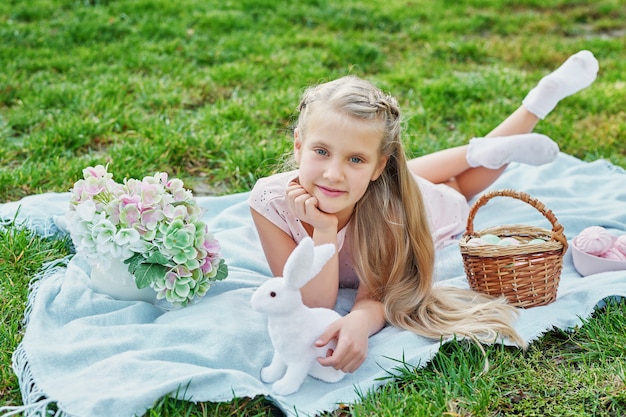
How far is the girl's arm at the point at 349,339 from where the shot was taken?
213 centimetres

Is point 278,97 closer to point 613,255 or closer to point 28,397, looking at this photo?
point 613,255

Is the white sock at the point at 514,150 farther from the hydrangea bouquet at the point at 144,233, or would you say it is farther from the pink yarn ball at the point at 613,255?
the hydrangea bouquet at the point at 144,233

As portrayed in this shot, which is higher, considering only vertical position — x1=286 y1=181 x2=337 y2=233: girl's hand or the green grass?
x1=286 y1=181 x2=337 y2=233: girl's hand

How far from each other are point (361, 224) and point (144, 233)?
0.74 m

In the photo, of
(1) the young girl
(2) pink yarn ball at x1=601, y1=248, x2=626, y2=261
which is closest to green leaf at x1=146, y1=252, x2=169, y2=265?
(1) the young girl


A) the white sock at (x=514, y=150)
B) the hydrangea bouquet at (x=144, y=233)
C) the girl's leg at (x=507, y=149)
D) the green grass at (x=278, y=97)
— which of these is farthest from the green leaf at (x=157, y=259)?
the white sock at (x=514, y=150)

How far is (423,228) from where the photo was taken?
261 centimetres

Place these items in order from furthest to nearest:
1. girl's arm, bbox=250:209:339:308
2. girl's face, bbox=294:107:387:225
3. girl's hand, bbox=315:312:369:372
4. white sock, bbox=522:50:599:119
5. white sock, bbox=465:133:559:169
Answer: white sock, bbox=522:50:599:119, white sock, bbox=465:133:559:169, girl's arm, bbox=250:209:339:308, girl's face, bbox=294:107:387:225, girl's hand, bbox=315:312:369:372

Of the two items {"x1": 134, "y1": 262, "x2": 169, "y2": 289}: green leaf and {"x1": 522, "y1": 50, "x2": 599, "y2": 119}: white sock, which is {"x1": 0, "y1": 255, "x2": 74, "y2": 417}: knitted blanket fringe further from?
{"x1": 522, "y1": 50, "x2": 599, "y2": 119}: white sock

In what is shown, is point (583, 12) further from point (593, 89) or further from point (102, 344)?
point (102, 344)

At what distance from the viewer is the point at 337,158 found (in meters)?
2.29

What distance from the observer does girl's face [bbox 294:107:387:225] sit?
7.53 feet

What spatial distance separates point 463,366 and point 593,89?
336 centimetres

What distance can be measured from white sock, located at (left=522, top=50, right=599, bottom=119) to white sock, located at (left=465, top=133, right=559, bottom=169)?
26cm
